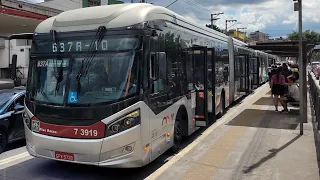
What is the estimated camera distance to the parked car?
7385 millimetres

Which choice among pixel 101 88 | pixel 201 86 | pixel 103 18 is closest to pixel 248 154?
pixel 201 86

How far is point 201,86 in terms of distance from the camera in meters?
8.70

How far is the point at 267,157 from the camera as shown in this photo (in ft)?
22.1

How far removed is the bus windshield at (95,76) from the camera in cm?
521

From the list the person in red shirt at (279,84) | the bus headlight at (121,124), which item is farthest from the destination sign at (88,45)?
the person in red shirt at (279,84)

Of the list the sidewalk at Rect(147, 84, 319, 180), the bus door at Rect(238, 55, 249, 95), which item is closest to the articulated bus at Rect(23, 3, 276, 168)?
the sidewalk at Rect(147, 84, 319, 180)

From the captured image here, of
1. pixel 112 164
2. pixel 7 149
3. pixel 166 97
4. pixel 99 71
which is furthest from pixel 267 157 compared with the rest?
pixel 7 149

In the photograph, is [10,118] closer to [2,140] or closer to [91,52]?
[2,140]

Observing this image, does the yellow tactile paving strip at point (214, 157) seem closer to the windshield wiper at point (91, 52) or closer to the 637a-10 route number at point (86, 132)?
the 637a-10 route number at point (86, 132)

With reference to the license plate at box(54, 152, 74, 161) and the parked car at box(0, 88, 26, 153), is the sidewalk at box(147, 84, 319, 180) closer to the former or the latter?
the license plate at box(54, 152, 74, 161)

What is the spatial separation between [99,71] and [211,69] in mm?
5055

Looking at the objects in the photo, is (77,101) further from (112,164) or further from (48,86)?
(112,164)

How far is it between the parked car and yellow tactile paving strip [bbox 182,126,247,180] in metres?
4.33

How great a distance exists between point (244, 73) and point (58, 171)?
12.9 meters
